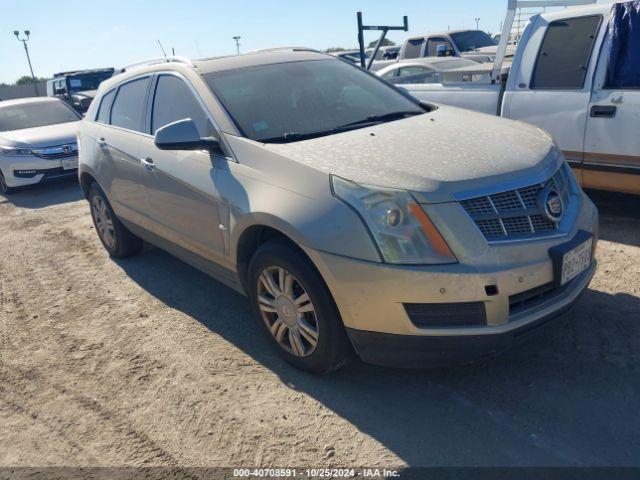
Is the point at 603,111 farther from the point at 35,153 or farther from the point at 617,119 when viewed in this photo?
the point at 35,153

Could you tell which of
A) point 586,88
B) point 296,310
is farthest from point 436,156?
point 586,88

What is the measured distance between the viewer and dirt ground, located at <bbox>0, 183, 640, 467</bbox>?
2684 mm

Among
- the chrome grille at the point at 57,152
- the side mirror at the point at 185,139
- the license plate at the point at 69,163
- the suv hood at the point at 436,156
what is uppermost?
the side mirror at the point at 185,139

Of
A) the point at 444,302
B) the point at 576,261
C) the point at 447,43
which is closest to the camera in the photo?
the point at 444,302

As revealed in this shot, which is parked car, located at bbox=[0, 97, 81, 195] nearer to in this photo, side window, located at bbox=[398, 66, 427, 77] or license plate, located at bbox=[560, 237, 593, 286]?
side window, located at bbox=[398, 66, 427, 77]

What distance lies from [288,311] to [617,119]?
3269 mm

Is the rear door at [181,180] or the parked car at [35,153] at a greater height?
the rear door at [181,180]

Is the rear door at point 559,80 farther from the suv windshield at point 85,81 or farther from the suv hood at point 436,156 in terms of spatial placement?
the suv windshield at point 85,81

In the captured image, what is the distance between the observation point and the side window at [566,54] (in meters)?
4.90

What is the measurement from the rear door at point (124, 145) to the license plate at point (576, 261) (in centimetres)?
309

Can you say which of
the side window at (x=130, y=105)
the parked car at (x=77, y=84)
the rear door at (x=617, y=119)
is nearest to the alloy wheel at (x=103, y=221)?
the side window at (x=130, y=105)

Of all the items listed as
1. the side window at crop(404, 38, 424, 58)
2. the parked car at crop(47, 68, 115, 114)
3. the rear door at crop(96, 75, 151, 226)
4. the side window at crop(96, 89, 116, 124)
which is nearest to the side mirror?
the rear door at crop(96, 75, 151, 226)

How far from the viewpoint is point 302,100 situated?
3.89 metres

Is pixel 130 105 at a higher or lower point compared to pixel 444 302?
higher
